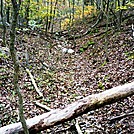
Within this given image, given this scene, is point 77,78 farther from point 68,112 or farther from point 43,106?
Answer: point 68,112

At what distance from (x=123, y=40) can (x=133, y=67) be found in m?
4.61

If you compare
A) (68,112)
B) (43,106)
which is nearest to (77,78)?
(43,106)

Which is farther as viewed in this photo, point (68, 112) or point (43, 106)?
point (43, 106)

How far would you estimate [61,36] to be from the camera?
21.9 metres

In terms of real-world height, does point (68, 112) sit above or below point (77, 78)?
above

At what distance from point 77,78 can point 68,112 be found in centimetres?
568

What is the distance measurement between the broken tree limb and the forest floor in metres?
0.49

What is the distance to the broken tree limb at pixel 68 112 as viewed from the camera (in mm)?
4957

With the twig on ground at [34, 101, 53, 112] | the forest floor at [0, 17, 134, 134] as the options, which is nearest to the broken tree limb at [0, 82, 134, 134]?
the forest floor at [0, 17, 134, 134]

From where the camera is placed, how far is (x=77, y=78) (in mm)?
10742

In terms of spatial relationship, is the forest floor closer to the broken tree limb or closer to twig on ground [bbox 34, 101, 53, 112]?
twig on ground [bbox 34, 101, 53, 112]

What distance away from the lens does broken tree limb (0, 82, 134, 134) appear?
4.96m

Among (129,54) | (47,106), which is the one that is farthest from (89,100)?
(129,54)

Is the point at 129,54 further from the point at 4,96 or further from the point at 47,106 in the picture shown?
the point at 4,96
